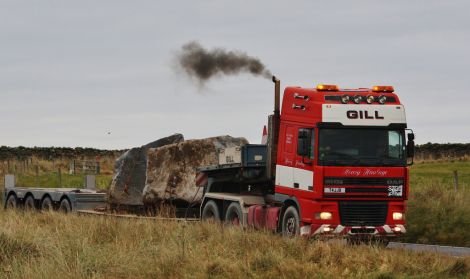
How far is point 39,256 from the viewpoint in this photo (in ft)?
46.8

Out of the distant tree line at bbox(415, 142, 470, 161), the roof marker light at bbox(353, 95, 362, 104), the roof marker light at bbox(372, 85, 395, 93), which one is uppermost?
the distant tree line at bbox(415, 142, 470, 161)

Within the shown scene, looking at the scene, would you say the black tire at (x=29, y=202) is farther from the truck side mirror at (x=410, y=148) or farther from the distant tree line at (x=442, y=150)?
the distant tree line at (x=442, y=150)

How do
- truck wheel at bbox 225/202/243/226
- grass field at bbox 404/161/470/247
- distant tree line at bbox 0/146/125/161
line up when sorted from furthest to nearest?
distant tree line at bbox 0/146/125/161 < grass field at bbox 404/161/470/247 < truck wheel at bbox 225/202/243/226

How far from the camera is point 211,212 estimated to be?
20984 mm

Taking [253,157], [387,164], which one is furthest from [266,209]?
[387,164]

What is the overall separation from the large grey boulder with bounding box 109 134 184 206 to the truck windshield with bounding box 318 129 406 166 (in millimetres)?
8131

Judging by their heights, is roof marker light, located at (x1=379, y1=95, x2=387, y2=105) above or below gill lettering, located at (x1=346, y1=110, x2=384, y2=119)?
above

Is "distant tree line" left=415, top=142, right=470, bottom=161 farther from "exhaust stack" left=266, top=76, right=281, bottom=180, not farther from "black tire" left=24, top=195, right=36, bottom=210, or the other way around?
"exhaust stack" left=266, top=76, right=281, bottom=180

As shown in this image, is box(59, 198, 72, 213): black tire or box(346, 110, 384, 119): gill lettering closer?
box(346, 110, 384, 119): gill lettering

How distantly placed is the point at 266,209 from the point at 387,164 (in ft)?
10.9

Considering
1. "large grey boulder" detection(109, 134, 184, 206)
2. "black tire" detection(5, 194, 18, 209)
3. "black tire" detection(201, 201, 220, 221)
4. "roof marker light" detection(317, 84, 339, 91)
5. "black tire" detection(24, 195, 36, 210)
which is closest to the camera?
"roof marker light" detection(317, 84, 339, 91)

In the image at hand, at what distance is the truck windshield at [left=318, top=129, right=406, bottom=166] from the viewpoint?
1667 centimetres

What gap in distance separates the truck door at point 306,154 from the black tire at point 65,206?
1058cm

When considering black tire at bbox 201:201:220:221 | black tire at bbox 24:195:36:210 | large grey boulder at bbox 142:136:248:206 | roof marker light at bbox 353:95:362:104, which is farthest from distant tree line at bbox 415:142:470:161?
roof marker light at bbox 353:95:362:104
